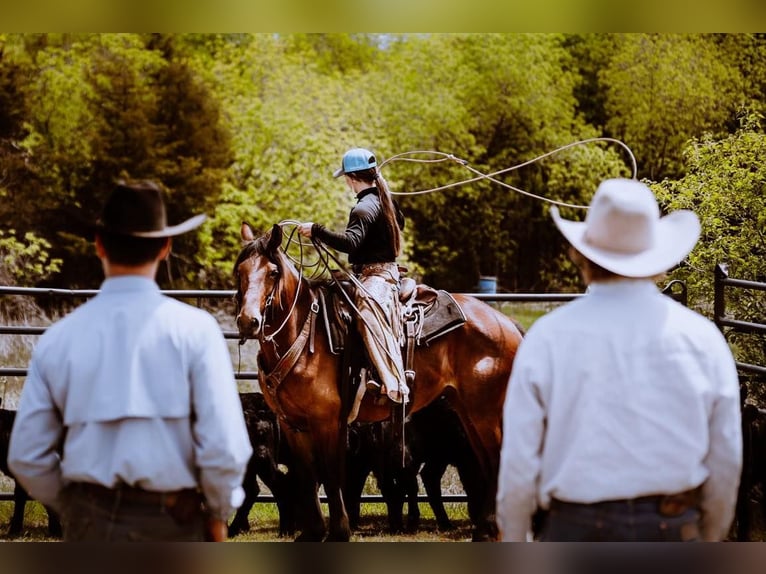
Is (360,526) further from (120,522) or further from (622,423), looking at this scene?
(622,423)

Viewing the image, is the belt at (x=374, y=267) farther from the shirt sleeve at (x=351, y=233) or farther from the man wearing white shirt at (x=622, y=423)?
the man wearing white shirt at (x=622, y=423)

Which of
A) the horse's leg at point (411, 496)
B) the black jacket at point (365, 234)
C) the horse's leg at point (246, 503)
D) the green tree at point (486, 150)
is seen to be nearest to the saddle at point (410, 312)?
the black jacket at point (365, 234)

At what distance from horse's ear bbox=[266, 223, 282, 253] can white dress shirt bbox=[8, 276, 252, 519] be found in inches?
83.7

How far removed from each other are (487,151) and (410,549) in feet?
19.1

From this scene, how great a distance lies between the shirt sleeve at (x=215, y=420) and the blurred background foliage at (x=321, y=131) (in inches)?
→ 213

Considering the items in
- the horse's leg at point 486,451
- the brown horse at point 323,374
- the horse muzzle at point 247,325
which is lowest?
the horse's leg at point 486,451

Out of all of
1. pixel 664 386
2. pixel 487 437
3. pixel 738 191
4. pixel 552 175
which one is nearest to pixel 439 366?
pixel 487 437

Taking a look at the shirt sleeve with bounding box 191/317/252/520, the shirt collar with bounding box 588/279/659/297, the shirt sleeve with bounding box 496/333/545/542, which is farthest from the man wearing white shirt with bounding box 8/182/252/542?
the shirt collar with bounding box 588/279/659/297

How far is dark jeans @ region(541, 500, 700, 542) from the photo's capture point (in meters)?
2.40

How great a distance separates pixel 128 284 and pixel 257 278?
2089mm

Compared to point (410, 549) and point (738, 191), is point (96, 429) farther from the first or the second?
point (738, 191)

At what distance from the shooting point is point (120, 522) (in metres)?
2.52

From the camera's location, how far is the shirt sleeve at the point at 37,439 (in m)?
2.51

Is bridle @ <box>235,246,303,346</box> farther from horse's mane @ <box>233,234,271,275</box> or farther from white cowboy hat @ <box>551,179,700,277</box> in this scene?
white cowboy hat @ <box>551,179,700,277</box>
